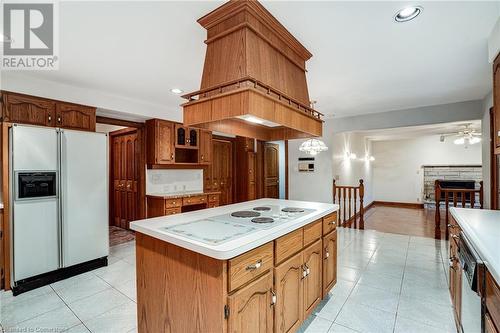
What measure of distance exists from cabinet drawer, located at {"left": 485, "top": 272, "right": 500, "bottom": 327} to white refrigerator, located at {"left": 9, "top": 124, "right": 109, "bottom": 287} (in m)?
3.69

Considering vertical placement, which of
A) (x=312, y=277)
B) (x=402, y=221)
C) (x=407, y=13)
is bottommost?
(x=402, y=221)

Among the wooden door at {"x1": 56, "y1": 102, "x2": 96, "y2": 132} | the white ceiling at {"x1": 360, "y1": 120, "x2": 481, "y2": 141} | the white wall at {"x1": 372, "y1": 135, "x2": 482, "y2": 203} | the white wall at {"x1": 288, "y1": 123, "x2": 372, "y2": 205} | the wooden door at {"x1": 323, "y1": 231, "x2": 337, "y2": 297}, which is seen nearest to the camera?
the wooden door at {"x1": 323, "y1": 231, "x2": 337, "y2": 297}

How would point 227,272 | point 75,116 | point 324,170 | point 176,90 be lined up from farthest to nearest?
point 324,170 → point 176,90 → point 75,116 → point 227,272

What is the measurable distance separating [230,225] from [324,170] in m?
4.01

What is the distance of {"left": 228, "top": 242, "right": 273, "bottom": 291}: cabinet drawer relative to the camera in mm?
1231

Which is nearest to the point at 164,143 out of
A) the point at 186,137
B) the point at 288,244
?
the point at 186,137

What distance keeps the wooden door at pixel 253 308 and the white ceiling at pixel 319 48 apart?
1.81 metres

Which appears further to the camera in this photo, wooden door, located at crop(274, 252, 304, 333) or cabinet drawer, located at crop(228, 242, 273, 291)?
wooden door, located at crop(274, 252, 304, 333)

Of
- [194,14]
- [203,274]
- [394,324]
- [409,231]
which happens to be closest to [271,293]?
[203,274]

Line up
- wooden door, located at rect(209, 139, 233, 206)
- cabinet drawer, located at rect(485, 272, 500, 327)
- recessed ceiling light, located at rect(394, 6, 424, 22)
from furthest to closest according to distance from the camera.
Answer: wooden door, located at rect(209, 139, 233, 206)
recessed ceiling light, located at rect(394, 6, 424, 22)
cabinet drawer, located at rect(485, 272, 500, 327)

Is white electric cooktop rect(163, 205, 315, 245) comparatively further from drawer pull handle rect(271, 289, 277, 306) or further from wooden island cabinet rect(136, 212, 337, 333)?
drawer pull handle rect(271, 289, 277, 306)

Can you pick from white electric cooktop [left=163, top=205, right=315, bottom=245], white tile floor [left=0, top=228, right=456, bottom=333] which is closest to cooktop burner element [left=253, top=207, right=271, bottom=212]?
white electric cooktop [left=163, top=205, right=315, bottom=245]

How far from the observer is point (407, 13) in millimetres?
1662

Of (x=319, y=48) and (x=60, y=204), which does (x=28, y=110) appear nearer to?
(x=60, y=204)
